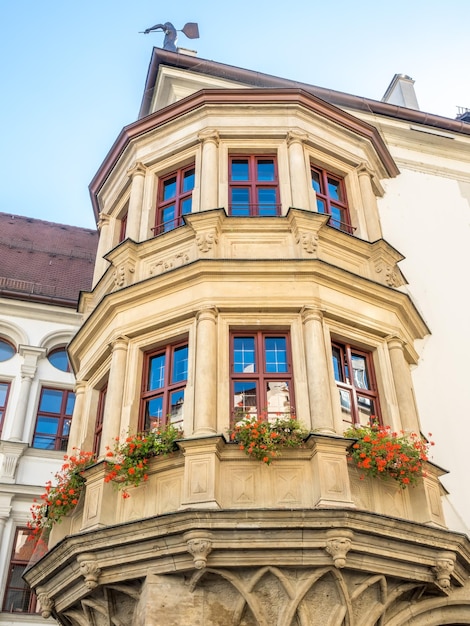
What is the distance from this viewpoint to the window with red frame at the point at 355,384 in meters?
10.3

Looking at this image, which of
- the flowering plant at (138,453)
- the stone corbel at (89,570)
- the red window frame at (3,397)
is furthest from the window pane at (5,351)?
the stone corbel at (89,570)

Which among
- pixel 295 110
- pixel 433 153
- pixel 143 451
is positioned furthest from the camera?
pixel 433 153

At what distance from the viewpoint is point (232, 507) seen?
8867 millimetres

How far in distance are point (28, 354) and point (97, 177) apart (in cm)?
588

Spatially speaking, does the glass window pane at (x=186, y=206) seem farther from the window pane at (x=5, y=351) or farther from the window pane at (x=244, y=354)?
the window pane at (x=5, y=351)

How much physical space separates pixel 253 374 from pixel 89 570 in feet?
11.0

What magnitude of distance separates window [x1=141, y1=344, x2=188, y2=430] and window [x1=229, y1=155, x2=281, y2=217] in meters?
2.71

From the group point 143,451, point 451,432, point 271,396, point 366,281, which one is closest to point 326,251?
point 366,281

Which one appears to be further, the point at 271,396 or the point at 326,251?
the point at 326,251

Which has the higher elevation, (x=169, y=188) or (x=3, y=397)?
(x=169, y=188)

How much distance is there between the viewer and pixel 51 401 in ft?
61.0

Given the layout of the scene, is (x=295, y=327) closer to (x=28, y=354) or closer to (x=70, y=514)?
(x=70, y=514)

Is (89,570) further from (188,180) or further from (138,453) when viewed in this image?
(188,180)

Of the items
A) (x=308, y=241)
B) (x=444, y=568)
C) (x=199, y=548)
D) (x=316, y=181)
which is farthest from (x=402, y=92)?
(x=199, y=548)
